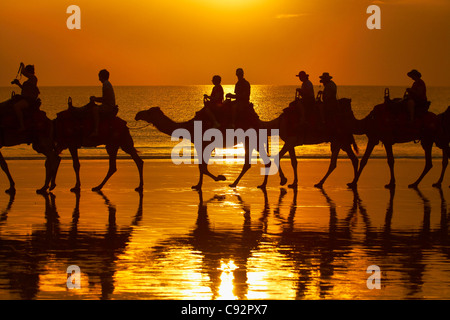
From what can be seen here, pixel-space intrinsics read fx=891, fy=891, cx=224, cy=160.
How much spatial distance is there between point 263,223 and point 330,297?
5900mm

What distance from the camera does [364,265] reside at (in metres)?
11.7

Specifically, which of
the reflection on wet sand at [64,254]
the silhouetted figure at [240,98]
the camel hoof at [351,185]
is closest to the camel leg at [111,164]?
the silhouetted figure at [240,98]

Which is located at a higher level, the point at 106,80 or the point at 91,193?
the point at 106,80

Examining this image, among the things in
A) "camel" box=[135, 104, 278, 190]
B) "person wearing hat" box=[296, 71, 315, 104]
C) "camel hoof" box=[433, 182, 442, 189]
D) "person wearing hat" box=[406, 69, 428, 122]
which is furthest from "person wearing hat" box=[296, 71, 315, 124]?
"camel hoof" box=[433, 182, 442, 189]

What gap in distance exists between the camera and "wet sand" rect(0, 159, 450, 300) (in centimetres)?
1035

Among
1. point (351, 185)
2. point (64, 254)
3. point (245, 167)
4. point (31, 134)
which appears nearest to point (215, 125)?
point (245, 167)

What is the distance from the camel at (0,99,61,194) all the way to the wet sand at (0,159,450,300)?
26.1 inches

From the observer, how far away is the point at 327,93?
73.7ft

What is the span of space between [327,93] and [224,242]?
9699 millimetres

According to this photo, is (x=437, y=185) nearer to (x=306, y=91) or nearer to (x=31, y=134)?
(x=306, y=91)

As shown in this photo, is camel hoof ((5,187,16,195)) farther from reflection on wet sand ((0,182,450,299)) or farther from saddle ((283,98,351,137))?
saddle ((283,98,351,137))

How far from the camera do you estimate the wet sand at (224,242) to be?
10.4 meters

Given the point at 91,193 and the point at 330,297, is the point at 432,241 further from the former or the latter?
the point at 91,193
